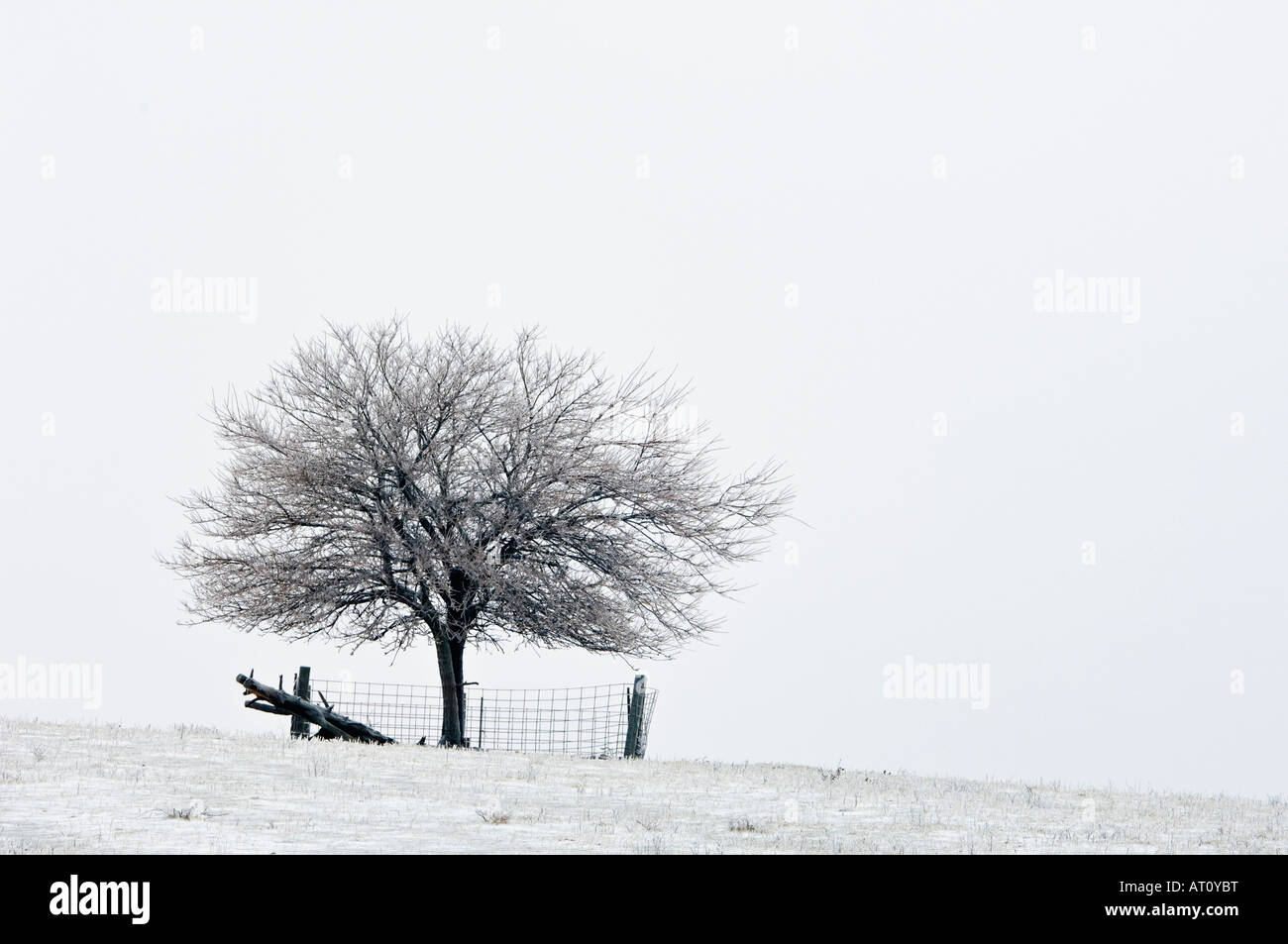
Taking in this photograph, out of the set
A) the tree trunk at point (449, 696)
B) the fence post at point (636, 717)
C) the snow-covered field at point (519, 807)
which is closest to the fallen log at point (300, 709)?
the tree trunk at point (449, 696)

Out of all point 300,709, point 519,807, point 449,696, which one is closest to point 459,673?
point 449,696

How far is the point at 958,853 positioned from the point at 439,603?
591 inches

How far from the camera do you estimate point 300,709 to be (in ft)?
77.4

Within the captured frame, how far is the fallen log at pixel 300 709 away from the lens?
76.9 feet

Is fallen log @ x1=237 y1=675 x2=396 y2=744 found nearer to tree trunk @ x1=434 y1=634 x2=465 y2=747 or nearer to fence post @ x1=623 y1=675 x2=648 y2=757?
tree trunk @ x1=434 y1=634 x2=465 y2=747

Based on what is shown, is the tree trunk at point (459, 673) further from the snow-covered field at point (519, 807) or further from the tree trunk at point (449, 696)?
the snow-covered field at point (519, 807)

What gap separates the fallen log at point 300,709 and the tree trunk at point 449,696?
162cm

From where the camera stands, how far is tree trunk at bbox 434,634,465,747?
82.1ft

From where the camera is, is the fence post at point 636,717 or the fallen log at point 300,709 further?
the fence post at point 636,717

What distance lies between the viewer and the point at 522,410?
997 inches
